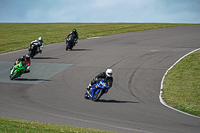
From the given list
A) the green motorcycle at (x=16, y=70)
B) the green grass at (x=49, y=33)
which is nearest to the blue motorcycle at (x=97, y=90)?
the green motorcycle at (x=16, y=70)

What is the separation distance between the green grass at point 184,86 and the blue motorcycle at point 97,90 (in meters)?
3.28

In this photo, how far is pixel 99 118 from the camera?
37.8 feet

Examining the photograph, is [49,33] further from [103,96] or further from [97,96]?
[97,96]

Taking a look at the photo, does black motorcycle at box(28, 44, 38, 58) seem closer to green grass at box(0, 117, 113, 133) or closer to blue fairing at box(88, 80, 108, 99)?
blue fairing at box(88, 80, 108, 99)

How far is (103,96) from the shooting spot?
15.5 m

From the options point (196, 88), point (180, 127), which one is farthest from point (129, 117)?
point (196, 88)

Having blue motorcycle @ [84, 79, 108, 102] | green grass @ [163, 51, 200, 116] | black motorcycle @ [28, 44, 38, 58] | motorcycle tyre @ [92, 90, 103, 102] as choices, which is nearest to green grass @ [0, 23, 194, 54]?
black motorcycle @ [28, 44, 38, 58]

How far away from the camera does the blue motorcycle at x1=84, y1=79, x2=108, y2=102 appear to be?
1416cm

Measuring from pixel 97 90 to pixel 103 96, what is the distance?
1219 mm

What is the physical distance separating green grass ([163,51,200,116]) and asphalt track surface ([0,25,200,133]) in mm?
679

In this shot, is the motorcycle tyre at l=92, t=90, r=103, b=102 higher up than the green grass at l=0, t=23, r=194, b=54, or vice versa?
the green grass at l=0, t=23, r=194, b=54

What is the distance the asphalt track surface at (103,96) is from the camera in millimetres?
11273

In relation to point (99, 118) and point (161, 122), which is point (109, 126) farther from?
point (161, 122)

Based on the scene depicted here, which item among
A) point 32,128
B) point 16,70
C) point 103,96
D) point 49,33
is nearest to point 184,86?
point 103,96
